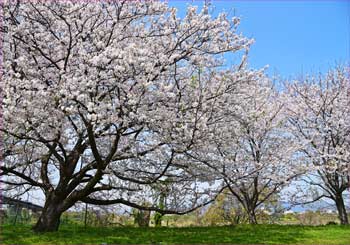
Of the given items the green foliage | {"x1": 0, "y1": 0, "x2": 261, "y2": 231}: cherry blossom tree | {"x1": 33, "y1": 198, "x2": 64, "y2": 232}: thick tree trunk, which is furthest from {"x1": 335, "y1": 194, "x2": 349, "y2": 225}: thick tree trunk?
{"x1": 33, "y1": 198, "x2": 64, "y2": 232}: thick tree trunk

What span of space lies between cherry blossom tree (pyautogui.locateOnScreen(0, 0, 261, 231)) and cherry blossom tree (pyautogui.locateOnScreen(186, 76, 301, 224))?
3.54 feet

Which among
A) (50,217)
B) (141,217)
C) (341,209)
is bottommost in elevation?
(50,217)

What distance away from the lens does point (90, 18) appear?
780 centimetres

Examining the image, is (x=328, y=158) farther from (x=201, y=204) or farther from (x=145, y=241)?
(x=145, y=241)

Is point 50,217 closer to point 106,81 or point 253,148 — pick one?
point 106,81

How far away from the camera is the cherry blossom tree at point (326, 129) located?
14262 mm

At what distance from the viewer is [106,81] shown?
285 inches

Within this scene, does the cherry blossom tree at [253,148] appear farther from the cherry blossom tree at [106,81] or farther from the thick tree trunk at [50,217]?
the thick tree trunk at [50,217]

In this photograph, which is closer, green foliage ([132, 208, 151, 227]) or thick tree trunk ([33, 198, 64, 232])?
thick tree trunk ([33, 198, 64, 232])

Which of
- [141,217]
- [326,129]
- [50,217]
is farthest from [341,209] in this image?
[50,217]

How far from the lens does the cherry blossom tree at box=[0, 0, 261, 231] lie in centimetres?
712

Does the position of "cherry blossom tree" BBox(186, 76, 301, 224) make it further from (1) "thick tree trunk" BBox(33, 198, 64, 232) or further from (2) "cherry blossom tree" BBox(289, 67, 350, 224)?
(1) "thick tree trunk" BBox(33, 198, 64, 232)

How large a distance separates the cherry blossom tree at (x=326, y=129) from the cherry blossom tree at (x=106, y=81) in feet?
23.2

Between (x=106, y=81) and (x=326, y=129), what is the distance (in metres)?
10.6
